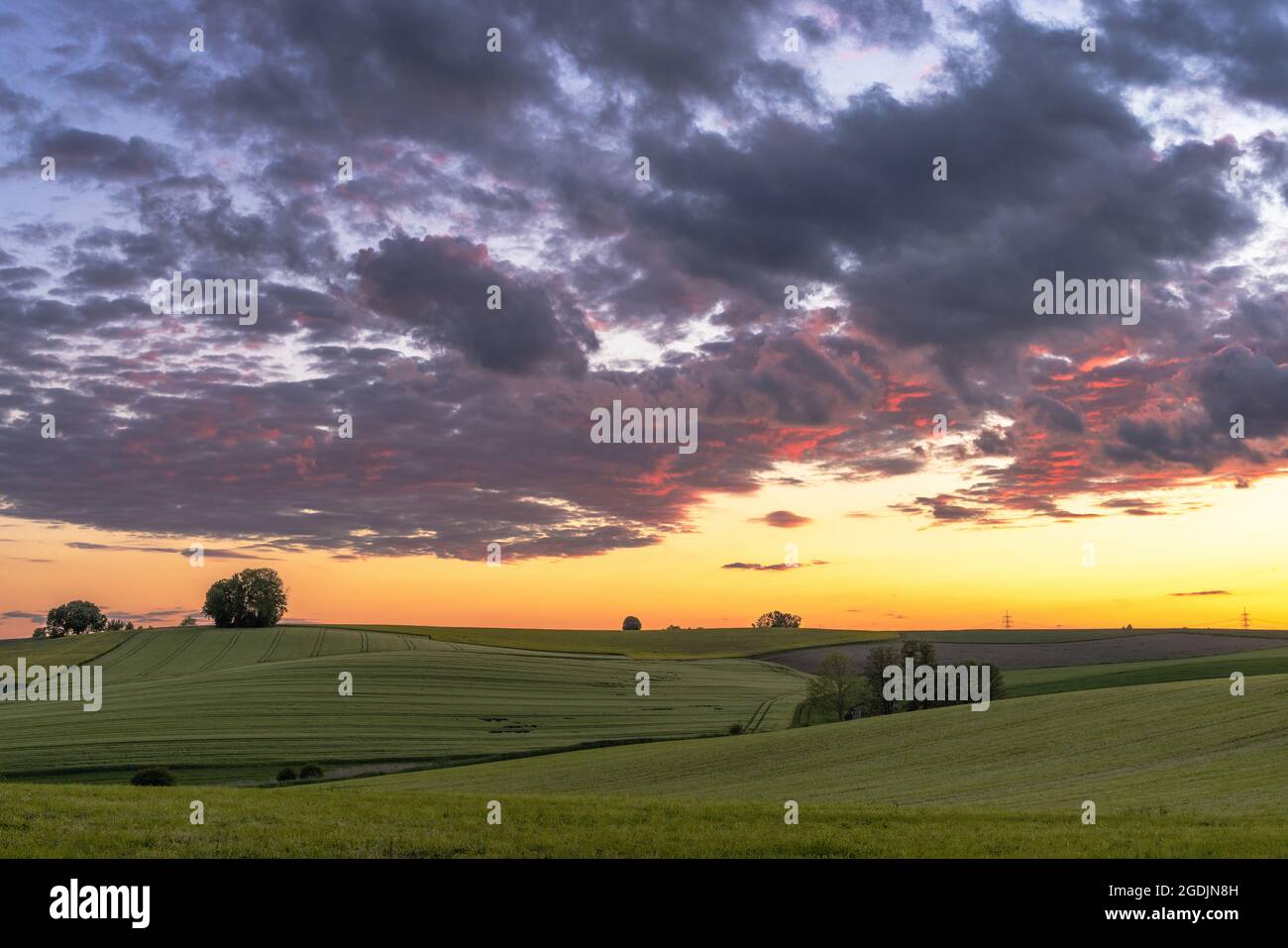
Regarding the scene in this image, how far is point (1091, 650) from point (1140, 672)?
29.3m

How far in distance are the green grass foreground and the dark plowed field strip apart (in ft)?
317

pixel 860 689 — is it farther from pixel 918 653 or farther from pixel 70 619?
pixel 70 619

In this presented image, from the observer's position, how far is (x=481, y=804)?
1825 cm

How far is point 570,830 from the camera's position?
1534cm

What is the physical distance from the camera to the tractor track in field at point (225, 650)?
108 m

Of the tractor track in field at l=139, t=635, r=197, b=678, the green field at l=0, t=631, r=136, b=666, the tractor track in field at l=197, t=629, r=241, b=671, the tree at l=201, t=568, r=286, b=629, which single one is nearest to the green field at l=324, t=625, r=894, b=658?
the tree at l=201, t=568, r=286, b=629

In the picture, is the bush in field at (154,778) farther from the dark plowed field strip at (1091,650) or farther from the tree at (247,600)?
the tree at (247,600)

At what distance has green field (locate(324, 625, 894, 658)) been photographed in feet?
469

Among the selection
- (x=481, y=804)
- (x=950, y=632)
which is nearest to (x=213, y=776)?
(x=481, y=804)

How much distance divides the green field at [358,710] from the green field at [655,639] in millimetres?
23482

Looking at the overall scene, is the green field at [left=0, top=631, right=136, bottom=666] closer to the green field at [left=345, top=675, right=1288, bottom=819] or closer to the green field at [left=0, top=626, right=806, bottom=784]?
the green field at [left=0, top=626, right=806, bottom=784]

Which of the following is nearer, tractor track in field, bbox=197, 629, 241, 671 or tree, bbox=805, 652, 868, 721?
tree, bbox=805, 652, 868, 721

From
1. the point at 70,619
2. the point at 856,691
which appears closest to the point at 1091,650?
the point at 856,691
